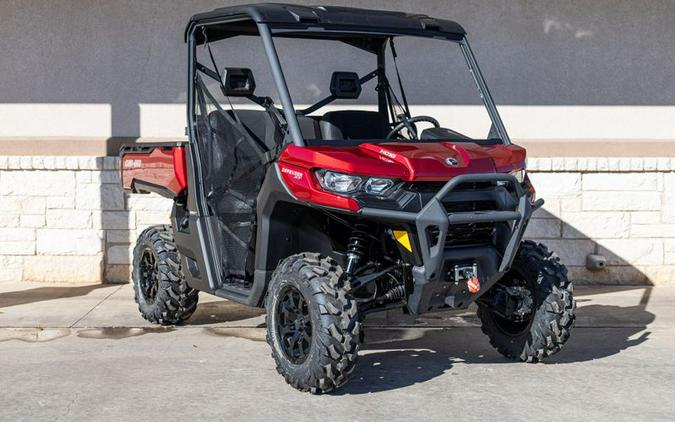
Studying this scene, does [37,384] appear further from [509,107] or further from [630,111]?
[630,111]

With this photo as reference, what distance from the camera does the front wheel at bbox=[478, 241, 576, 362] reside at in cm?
633

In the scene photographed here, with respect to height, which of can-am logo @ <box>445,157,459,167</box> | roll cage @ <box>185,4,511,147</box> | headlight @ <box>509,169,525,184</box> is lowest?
headlight @ <box>509,169,525,184</box>

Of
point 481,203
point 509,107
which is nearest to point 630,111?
point 509,107

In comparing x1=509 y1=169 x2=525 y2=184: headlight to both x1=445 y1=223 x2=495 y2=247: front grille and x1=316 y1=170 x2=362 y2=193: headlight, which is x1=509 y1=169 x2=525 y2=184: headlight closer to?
x1=445 y1=223 x2=495 y2=247: front grille

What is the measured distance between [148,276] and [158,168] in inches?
38.2

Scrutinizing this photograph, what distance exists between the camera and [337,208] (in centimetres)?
569

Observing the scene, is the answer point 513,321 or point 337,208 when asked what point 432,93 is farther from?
point 337,208

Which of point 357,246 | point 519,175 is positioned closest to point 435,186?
point 357,246

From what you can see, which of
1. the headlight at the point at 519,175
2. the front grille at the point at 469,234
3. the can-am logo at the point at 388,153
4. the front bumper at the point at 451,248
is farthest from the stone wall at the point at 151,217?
the can-am logo at the point at 388,153

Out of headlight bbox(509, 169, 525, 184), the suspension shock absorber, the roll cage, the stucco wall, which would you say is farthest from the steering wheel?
the stucco wall

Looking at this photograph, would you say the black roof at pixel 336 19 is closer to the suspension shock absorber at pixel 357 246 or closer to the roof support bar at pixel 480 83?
the roof support bar at pixel 480 83

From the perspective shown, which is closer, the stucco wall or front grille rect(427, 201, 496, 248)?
front grille rect(427, 201, 496, 248)

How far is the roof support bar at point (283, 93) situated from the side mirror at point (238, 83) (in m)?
0.20

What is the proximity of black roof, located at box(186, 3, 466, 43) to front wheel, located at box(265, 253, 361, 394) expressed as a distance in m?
1.37
